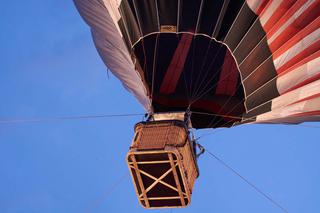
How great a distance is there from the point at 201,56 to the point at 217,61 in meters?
0.20

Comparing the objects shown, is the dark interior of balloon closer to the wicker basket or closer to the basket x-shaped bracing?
the wicker basket

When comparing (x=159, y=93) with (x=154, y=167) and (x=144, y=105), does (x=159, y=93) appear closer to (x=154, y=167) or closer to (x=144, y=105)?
(x=144, y=105)

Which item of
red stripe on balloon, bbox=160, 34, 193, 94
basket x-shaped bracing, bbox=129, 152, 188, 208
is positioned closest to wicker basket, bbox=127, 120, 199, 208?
basket x-shaped bracing, bbox=129, 152, 188, 208

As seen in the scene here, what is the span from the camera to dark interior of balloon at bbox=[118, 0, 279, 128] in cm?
960

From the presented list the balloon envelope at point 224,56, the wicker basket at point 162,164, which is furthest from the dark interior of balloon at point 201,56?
the wicker basket at point 162,164

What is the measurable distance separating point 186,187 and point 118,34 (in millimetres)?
2463

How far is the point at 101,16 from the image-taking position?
10.5 m

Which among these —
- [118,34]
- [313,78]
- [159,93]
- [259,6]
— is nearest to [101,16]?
[118,34]

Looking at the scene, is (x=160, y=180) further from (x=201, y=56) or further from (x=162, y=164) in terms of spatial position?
(x=201, y=56)

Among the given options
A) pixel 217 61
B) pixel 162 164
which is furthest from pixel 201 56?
pixel 162 164

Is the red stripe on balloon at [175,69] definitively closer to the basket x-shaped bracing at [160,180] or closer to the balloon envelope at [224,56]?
the balloon envelope at [224,56]

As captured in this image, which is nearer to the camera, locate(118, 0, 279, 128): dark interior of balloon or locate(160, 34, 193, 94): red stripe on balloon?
locate(118, 0, 279, 128): dark interior of balloon

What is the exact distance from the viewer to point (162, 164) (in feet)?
29.0

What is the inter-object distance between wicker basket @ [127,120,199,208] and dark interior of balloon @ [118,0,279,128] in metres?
0.67
